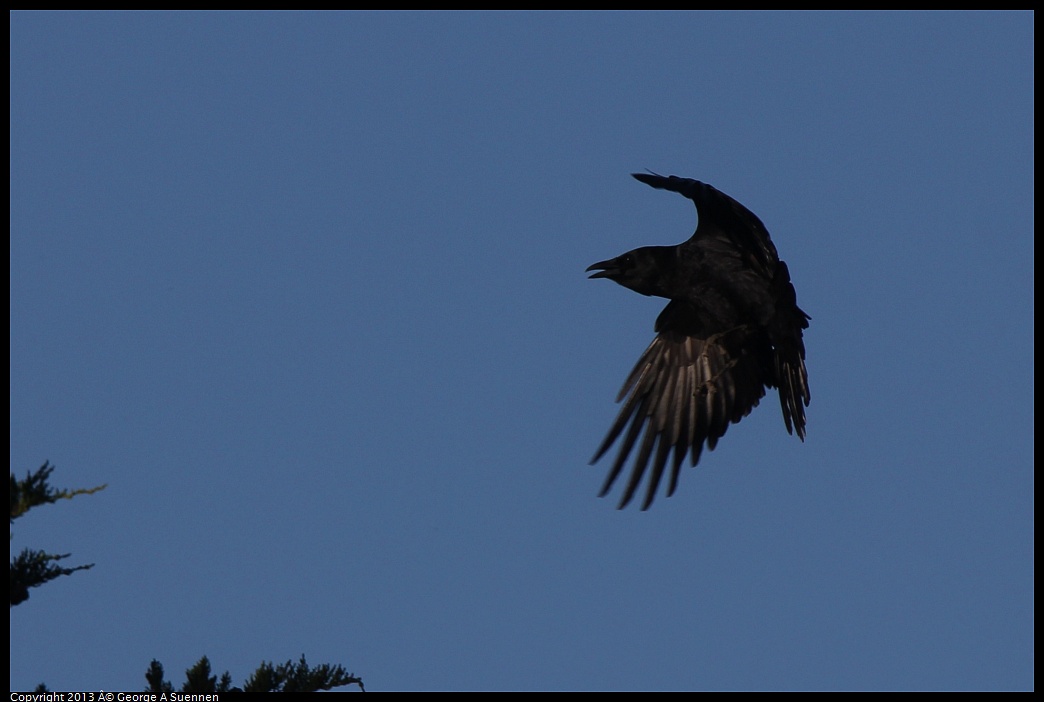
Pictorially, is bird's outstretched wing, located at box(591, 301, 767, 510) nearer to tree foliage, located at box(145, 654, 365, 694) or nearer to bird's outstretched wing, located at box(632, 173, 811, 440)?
bird's outstretched wing, located at box(632, 173, 811, 440)

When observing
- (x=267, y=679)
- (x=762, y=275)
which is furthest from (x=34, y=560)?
(x=762, y=275)

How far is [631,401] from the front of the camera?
1100cm

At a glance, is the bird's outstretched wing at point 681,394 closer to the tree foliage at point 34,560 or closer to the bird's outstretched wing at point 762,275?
the bird's outstretched wing at point 762,275

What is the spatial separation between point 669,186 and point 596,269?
7.08 ft

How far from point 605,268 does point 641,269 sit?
1.72 ft

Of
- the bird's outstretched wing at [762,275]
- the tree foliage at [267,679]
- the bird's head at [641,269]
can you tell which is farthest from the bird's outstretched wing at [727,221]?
the tree foliage at [267,679]

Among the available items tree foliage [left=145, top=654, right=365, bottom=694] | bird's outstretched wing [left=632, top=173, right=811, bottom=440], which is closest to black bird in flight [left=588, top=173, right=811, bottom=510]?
bird's outstretched wing [left=632, top=173, right=811, bottom=440]

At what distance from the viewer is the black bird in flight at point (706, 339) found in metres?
9.80

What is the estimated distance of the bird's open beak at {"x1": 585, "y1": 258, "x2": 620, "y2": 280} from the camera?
36.5ft

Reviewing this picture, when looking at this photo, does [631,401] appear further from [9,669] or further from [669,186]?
[9,669]

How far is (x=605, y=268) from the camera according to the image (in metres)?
11.2

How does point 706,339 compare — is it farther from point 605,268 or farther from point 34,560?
point 34,560

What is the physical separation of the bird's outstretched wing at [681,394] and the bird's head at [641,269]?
17.0 inches

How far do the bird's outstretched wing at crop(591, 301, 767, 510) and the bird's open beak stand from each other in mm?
671
